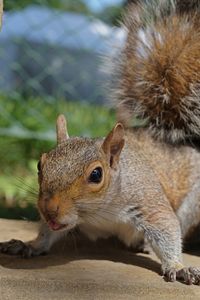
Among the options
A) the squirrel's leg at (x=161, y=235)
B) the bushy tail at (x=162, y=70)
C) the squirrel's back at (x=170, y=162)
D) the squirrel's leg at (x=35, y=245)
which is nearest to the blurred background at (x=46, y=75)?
the bushy tail at (x=162, y=70)

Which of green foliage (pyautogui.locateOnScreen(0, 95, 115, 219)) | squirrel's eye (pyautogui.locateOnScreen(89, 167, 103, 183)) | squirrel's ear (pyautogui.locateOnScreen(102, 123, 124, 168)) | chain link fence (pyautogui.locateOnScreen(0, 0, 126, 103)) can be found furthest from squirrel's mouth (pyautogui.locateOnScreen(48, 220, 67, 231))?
chain link fence (pyautogui.locateOnScreen(0, 0, 126, 103))

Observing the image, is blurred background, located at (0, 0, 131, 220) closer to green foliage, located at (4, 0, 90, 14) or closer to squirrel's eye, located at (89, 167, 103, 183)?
green foliage, located at (4, 0, 90, 14)

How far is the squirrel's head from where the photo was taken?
4.89ft

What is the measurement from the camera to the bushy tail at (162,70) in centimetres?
207

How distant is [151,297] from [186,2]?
0.98 m

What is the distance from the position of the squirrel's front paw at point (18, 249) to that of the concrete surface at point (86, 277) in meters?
0.03

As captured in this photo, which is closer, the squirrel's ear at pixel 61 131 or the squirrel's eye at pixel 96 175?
the squirrel's eye at pixel 96 175

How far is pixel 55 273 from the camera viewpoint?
5.24 feet

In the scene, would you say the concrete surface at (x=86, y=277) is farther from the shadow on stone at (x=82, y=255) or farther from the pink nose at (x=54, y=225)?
the pink nose at (x=54, y=225)

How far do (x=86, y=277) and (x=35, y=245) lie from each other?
23 centimetres

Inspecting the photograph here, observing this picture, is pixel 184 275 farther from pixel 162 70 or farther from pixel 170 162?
pixel 162 70

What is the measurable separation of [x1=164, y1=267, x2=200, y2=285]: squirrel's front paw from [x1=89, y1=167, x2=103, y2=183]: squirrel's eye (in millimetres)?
259

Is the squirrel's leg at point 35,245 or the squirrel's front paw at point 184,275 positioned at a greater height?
the squirrel's leg at point 35,245

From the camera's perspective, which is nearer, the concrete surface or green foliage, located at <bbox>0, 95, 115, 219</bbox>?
the concrete surface
